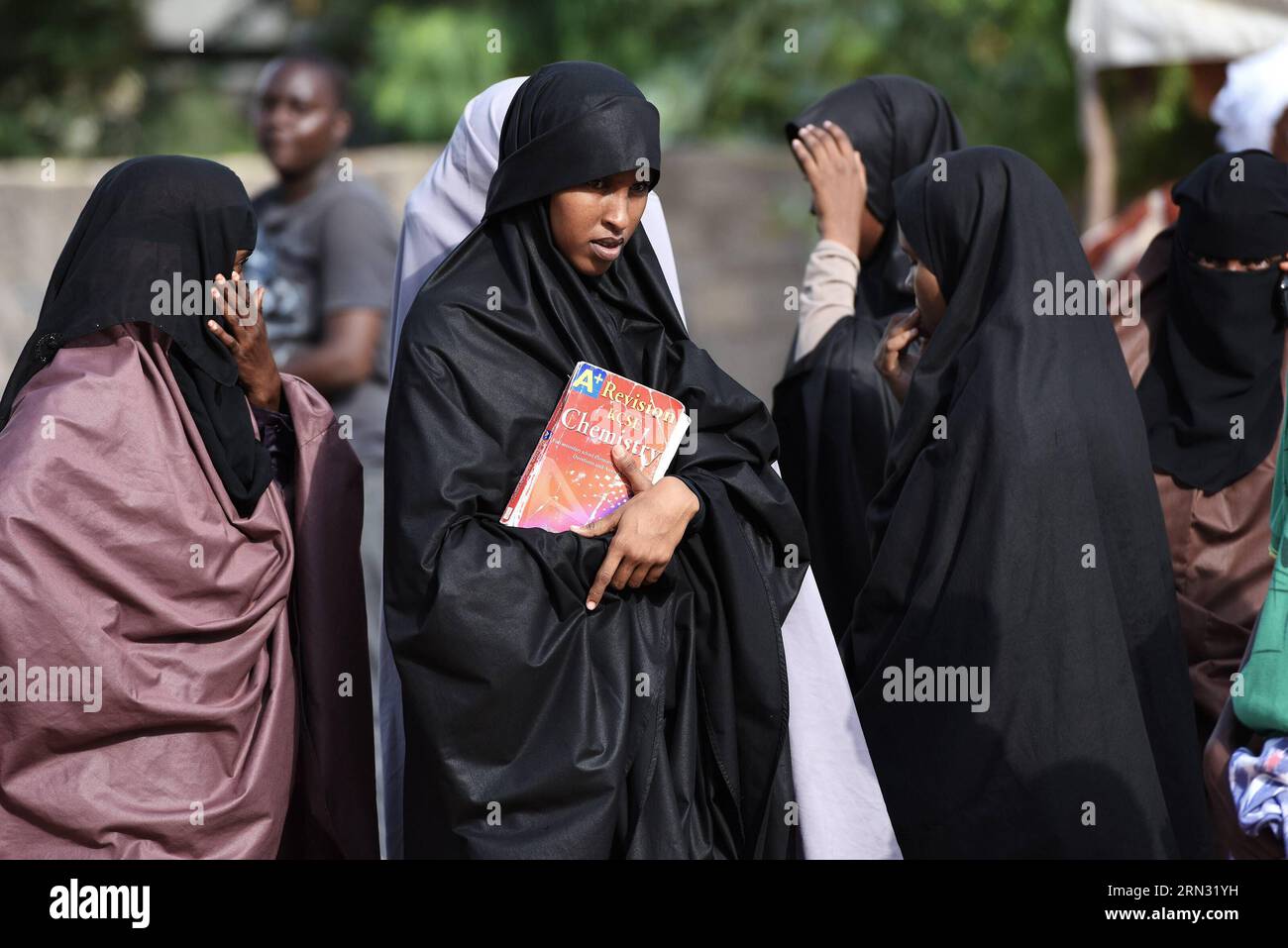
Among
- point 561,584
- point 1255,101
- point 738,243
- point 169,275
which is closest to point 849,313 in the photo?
point 561,584

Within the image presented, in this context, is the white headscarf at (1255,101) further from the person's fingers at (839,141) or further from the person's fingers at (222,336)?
the person's fingers at (222,336)

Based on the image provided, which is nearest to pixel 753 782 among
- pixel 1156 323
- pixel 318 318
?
pixel 1156 323

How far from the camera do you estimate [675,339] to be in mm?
3232

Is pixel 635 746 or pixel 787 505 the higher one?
pixel 787 505

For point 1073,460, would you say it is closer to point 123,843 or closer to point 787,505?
point 787,505

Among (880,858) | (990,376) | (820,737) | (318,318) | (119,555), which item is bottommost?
(880,858)

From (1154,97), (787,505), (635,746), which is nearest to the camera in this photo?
(635,746)

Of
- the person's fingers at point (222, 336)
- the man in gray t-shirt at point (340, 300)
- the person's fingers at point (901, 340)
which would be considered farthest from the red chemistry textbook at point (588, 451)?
the man in gray t-shirt at point (340, 300)

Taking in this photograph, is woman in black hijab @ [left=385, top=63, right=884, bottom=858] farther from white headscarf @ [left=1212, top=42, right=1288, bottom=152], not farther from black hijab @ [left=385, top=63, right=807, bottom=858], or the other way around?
white headscarf @ [left=1212, top=42, right=1288, bottom=152]

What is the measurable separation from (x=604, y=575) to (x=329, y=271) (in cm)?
275

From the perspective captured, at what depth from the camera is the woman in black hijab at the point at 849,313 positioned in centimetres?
403

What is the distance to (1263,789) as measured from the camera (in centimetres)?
276

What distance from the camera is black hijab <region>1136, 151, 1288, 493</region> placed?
12.4 feet

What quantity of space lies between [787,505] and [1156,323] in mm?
1358
